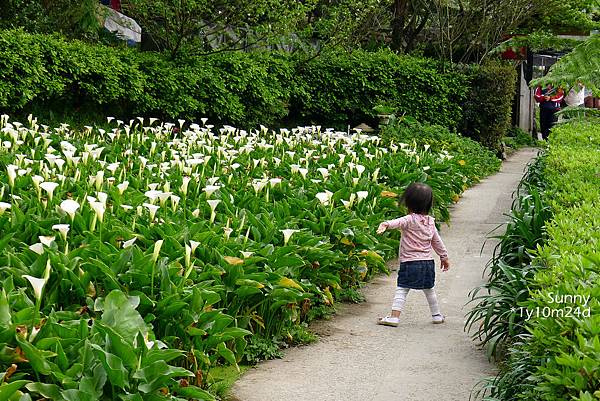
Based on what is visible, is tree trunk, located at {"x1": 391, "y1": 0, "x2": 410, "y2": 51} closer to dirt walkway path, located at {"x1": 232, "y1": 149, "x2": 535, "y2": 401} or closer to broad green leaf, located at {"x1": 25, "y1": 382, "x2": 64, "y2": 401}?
dirt walkway path, located at {"x1": 232, "y1": 149, "x2": 535, "y2": 401}

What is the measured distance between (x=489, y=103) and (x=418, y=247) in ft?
40.3

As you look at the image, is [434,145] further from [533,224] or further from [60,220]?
[60,220]

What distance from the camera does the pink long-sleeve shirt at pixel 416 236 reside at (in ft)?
22.7

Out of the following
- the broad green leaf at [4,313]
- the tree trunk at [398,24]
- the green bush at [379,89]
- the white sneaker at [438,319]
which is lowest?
the white sneaker at [438,319]

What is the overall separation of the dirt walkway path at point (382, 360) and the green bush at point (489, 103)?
433 inches

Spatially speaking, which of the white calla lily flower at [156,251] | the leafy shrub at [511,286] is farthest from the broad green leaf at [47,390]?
the leafy shrub at [511,286]

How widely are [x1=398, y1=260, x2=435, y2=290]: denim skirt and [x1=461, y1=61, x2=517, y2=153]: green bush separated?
12.3 m

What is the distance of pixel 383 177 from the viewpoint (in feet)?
32.8

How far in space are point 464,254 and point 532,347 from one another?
5083mm

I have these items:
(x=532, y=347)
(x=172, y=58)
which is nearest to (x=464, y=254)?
(x=532, y=347)

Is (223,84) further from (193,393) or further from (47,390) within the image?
(47,390)

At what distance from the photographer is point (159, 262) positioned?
510 centimetres

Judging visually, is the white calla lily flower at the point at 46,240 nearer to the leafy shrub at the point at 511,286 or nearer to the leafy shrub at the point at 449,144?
the leafy shrub at the point at 511,286

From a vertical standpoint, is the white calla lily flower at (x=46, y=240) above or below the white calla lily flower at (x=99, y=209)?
below
